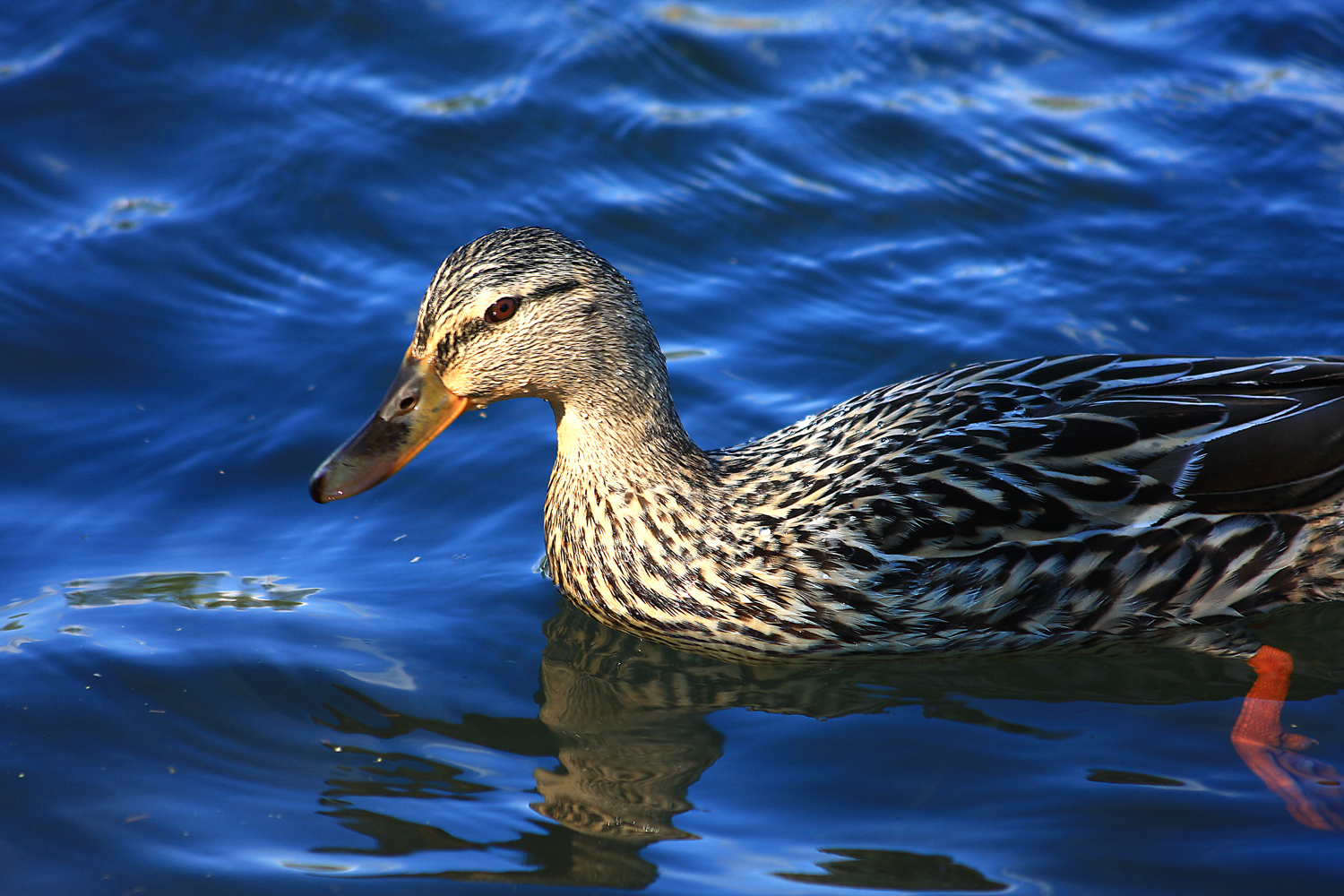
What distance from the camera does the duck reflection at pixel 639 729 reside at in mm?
4844

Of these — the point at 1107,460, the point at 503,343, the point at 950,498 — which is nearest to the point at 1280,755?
the point at 1107,460

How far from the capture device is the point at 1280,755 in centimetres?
529

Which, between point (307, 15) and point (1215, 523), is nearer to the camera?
point (1215, 523)

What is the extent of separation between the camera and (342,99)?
406 inches

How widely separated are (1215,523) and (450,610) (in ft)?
11.6

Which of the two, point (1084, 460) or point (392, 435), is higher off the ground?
point (392, 435)

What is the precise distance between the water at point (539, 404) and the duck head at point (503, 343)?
0.94 metres

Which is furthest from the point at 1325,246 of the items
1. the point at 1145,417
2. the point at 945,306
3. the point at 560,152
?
the point at 560,152

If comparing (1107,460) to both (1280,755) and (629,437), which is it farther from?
(629,437)

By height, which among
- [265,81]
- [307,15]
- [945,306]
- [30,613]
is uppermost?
[307,15]

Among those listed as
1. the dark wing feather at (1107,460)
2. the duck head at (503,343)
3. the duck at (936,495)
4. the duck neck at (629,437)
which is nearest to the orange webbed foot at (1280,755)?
the duck at (936,495)

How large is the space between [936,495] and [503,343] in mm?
2019

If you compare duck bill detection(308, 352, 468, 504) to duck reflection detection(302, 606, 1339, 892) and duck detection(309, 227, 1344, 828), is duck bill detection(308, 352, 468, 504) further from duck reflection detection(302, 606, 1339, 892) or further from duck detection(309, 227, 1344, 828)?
duck reflection detection(302, 606, 1339, 892)

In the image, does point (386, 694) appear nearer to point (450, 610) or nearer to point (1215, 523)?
point (450, 610)
